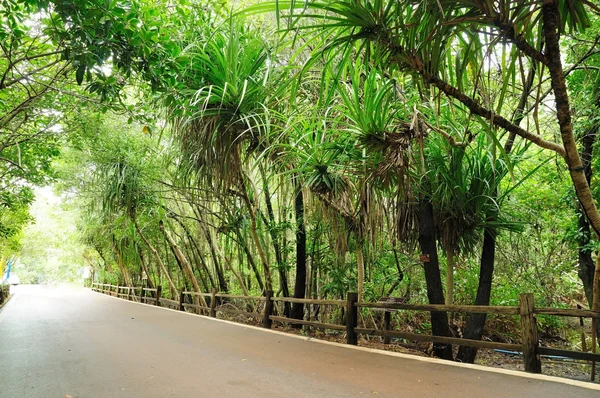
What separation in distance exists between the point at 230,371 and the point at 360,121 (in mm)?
2818

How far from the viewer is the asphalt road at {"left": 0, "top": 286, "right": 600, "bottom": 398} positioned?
11.5 feet

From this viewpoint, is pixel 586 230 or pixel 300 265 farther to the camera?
pixel 300 265

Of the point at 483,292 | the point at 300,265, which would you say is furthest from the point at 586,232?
the point at 300,265

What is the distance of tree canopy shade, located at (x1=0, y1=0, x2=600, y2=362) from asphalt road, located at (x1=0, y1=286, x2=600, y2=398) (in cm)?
148

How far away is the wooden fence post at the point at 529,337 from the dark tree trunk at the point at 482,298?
1464mm

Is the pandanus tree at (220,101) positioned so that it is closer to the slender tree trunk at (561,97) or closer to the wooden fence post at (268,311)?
the wooden fence post at (268,311)

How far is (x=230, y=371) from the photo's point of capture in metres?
4.32

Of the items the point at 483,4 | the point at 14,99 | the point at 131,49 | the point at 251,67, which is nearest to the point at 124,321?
the point at 14,99

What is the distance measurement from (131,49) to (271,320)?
567cm

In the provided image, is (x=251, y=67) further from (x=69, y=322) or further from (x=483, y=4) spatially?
(x=69, y=322)

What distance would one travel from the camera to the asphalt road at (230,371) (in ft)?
11.5

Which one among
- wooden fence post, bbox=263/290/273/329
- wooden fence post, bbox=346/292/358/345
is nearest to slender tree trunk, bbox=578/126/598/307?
wooden fence post, bbox=346/292/358/345

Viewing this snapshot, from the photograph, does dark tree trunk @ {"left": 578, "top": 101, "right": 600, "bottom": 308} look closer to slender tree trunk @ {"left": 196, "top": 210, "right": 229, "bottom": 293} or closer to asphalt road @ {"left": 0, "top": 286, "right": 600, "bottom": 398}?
asphalt road @ {"left": 0, "top": 286, "right": 600, "bottom": 398}

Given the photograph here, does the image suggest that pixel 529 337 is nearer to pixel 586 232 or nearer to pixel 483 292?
pixel 483 292
